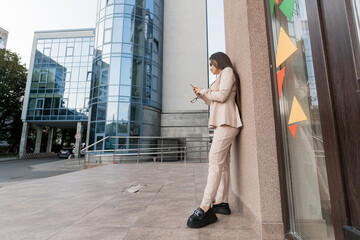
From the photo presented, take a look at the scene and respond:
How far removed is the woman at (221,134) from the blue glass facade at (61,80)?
23.3m

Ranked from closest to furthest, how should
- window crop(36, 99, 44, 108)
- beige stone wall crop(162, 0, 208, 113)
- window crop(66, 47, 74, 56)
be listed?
beige stone wall crop(162, 0, 208, 113) → window crop(36, 99, 44, 108) → window crop(66, 47, 74, 56)

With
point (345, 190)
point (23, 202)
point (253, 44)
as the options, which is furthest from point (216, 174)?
point (23, 202)

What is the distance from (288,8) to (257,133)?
0.97 meters

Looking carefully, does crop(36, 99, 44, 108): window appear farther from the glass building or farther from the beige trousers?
the beige trousers

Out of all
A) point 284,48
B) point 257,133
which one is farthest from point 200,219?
point 284,48

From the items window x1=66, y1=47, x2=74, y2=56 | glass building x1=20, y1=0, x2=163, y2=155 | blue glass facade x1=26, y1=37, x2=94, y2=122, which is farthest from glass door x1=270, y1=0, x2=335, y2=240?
window x1=66, y1=47, x2=74, y2=56

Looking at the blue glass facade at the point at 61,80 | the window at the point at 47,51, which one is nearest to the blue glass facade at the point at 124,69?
the blue glass facade at the point at 61,80

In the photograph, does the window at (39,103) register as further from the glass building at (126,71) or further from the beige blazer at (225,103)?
the beige blazer at (225,103)

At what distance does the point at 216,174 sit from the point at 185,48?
53.5 feet

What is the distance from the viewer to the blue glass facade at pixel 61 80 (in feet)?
73.8

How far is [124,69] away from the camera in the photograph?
14.7 metres

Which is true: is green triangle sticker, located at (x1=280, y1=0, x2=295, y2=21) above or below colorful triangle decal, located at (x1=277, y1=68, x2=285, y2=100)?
above

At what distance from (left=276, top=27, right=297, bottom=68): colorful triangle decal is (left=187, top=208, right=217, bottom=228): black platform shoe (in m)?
1.47

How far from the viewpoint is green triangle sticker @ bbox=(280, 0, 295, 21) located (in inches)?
51.2
